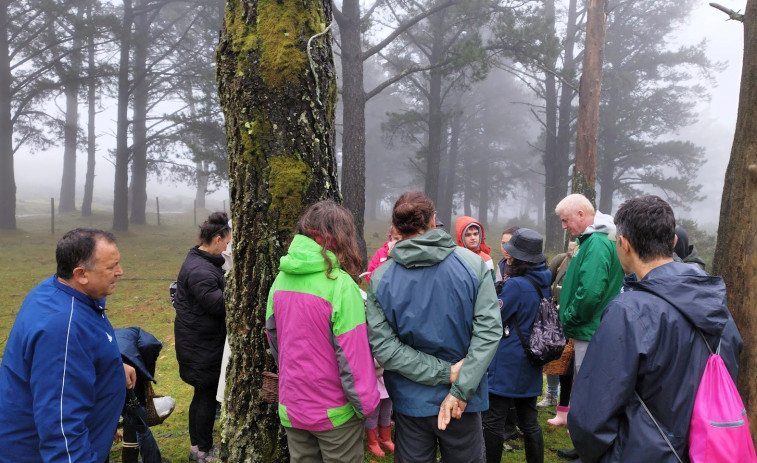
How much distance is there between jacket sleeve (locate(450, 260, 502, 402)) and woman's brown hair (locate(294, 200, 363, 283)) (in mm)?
664

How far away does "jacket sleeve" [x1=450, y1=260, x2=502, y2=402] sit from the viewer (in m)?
2.41

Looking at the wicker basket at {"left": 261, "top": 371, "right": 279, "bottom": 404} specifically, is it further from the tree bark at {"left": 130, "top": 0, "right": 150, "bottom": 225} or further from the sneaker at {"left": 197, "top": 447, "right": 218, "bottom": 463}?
the tree bark at {"left": 130, "top": 0, "right": 150, "bottom": 225}

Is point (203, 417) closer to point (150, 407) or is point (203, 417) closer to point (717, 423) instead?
point (150, 407)

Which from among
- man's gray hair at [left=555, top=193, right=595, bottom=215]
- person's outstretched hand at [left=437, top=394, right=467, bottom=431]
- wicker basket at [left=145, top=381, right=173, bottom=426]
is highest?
man's gray hair at [left=555, top=193, right=595, bottom=215]

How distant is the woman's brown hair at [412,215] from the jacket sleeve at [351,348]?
1.44 ft

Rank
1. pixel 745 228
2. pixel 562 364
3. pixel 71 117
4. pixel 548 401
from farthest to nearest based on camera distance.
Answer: pixel 71 117, pixel 548 401, pixel 562 364, pixel 745 228

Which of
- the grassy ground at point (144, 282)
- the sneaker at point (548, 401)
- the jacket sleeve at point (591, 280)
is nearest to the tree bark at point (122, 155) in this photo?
the grassy ground at point (144, 282)

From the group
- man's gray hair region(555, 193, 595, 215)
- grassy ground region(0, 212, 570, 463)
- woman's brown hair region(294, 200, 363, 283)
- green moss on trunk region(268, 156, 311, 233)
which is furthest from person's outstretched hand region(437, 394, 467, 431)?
man's gray hair region(555, 193, 595, 215)

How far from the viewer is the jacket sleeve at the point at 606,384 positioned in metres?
1.83

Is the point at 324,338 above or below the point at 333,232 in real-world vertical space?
below

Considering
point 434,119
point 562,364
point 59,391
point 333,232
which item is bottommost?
point 562,364

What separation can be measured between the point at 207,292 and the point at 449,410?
6.47ft

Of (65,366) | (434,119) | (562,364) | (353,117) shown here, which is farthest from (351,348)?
(434,119)

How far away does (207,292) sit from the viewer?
3520 millimetres
